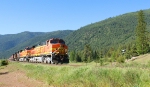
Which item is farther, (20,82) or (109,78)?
(20,82)

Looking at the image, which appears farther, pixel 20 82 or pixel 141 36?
pixel 141 36

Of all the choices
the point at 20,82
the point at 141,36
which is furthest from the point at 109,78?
the point at 141,36

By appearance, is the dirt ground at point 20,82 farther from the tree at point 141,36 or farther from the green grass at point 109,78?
the tree at point 141,36

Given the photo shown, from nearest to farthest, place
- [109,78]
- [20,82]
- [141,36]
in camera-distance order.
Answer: [109,78] < [20,82] < [141,36]

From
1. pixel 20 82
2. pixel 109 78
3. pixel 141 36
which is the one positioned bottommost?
pixel 20 82

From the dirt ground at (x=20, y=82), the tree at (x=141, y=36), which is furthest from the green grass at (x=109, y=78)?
the tree at (x=141, y=36)

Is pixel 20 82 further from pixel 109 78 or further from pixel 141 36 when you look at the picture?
pixel 141 36

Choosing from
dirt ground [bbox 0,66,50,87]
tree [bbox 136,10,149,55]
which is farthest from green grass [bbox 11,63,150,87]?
tree [bbox 136,10,149,55]

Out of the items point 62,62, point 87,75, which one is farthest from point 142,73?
point 62,62

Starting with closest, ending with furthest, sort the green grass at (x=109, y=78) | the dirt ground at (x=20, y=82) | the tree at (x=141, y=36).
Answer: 1. the green grass at (x=109, y=78)
2. the dirt ground at (x=20, y=82)
3. the tree at (x=141, y=36)

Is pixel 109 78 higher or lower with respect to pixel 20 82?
higher

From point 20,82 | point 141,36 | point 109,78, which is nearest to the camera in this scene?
point 109,78

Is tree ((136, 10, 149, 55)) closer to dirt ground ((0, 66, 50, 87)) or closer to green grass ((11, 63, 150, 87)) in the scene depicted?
dirt ground ((0, 66, 50, 87))

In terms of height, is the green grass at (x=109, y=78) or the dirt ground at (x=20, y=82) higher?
the green grass at (x=109, y=78)
